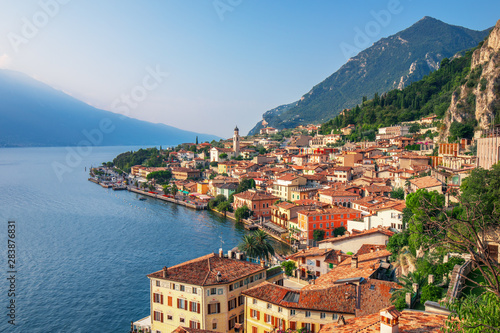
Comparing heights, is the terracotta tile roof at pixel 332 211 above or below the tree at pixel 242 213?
above

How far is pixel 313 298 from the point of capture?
42.5 ft

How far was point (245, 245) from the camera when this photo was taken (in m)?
25.4

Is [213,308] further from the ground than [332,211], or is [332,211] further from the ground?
[332,211]

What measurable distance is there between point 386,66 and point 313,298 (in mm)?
168999

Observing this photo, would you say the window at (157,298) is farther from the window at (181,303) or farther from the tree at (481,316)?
the tree at (481,316)

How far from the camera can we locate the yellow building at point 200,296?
14617 mm

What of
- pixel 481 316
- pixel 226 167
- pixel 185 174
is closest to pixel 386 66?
pixel 226 167

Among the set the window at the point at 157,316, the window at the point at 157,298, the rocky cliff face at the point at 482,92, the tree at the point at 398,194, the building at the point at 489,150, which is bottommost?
the window at the point at 157,316

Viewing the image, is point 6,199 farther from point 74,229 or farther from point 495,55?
point 495,55

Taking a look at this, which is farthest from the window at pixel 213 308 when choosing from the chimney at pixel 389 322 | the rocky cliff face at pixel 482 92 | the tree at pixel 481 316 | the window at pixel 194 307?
the rocky cliff face at pixel 482 92

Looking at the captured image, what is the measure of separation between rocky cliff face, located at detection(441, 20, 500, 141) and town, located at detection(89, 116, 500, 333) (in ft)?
11.7

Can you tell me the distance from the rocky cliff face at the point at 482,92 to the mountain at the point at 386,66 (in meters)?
97.6

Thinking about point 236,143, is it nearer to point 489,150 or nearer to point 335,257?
point 335,257

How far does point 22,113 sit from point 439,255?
200588 mm
